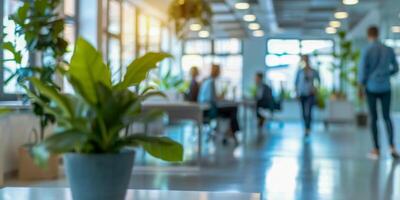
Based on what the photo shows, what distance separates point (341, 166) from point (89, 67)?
4835 mm

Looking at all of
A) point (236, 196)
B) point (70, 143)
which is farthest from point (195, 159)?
point (70, 143)

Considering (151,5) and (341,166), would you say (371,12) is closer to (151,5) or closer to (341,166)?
(151,5)

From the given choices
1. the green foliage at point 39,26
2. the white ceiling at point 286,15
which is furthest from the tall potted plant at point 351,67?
the green foliage at point 39,26

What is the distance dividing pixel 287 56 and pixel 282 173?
40.2 ft

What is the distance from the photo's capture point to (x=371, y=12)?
40.7 feet

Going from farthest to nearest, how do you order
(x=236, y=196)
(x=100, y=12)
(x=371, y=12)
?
1. (x=371, y=12)
2. (x=100, y=12)
3. (x=236, y=196)

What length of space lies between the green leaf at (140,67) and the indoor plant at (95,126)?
6 cm

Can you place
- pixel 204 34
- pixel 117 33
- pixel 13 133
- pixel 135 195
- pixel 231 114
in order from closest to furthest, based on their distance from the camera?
1. pixel 135 195
2. pixel 13 133
3. pixel 231 114
4. pixel 117 33
5. pixel 204 34

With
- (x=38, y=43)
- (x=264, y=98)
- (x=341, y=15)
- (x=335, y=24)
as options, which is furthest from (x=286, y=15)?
(x=38, y=43)

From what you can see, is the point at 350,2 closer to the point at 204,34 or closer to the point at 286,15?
the point at 286,15

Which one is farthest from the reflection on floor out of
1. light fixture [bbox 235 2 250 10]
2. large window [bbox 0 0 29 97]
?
light fixture [bbox 235 2 250 10]

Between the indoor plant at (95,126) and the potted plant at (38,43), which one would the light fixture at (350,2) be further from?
the indoor plant at (95,126)

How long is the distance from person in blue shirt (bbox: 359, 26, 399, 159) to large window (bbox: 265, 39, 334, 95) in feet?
34.1

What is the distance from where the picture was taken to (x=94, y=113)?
104cm
